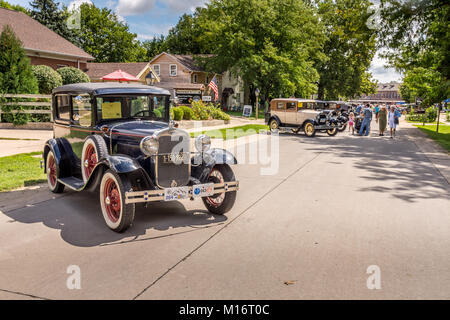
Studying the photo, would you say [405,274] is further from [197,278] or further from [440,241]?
[197,278]

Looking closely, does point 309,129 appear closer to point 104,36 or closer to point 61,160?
point 61,160

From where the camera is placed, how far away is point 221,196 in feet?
20.1

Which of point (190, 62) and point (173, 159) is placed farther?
point (190, 62)

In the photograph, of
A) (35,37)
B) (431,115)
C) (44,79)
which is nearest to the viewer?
(44,79)

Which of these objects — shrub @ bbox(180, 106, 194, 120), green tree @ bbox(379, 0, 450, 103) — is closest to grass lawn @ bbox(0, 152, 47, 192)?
shrub @ bbox(180, 106, 194, 120)

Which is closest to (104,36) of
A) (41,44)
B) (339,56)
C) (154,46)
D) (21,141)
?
(154,46)

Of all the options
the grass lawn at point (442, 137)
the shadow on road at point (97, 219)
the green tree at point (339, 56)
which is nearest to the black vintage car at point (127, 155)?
the shadow on road at point (97, 219)

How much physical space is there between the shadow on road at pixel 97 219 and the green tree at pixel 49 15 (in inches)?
1805

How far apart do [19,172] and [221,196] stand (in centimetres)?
527

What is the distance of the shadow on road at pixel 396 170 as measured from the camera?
7.97 meters

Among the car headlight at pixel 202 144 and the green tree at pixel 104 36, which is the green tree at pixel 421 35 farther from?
the green tree at pixel 104 36

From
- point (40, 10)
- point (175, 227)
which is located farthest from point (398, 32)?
point (40, 10)

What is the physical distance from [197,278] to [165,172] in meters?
2.02

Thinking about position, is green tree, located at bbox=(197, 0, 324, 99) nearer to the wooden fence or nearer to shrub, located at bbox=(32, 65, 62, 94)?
shrub, located at bbox=(32, 65, 62, 94)
